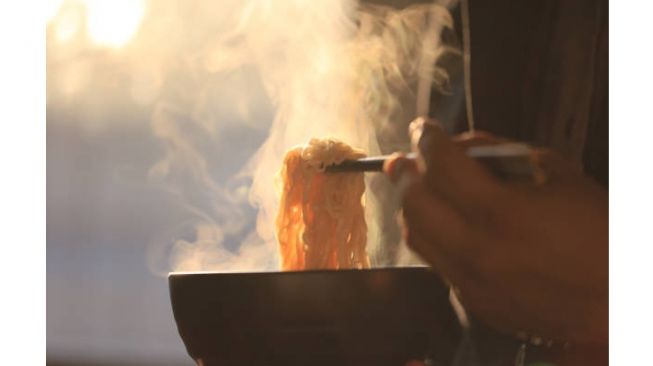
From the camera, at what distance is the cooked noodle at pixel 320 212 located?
1.01m

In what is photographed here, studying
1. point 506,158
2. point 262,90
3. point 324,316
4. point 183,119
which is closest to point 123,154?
point 183,119

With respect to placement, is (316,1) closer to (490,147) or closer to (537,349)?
(490,147)

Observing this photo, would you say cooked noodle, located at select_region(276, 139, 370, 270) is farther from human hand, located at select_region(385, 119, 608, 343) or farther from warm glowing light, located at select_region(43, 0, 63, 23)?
warm glowing light, located at select_region(43, 0, 63, 23)

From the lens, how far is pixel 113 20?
1183mm

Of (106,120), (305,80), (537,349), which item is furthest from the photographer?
(106,120)

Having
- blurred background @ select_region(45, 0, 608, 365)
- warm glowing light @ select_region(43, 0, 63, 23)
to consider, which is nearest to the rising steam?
blurred background @ select_region(45, 0, 608, 365)

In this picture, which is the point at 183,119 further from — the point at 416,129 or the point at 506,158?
the point at 506,158

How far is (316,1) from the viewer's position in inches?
42.6

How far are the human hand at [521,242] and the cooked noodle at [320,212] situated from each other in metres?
0.08

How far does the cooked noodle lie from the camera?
1.01m

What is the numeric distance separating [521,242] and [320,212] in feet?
0.78
